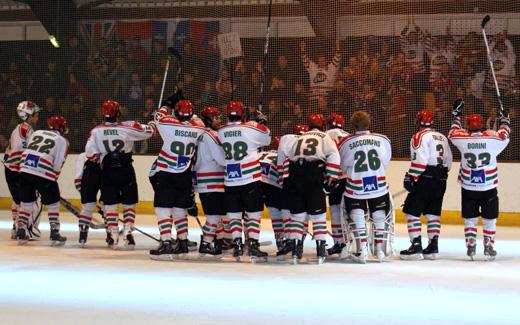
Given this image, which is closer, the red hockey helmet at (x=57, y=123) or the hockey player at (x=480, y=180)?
the hockey player at (x=480, y=180)

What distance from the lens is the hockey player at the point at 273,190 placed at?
866 cm

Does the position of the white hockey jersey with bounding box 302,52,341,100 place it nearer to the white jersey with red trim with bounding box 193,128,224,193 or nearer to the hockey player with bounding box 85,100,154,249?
the hockey player with bounding box 85,100,154,249

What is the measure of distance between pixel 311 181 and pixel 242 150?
624 millimetres

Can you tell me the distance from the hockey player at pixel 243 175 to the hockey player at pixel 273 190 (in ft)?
1.19

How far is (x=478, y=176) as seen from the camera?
8602mm

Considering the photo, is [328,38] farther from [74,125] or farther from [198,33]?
[74,125]

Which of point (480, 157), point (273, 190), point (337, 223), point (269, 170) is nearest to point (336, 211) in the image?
point (337, 223)

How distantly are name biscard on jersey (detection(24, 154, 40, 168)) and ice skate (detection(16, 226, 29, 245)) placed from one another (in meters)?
0.60

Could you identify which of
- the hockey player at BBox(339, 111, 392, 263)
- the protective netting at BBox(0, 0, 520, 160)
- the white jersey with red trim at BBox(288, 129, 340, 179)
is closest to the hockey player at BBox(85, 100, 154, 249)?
the white jersey with red trim at BBox(288, 129, 340, 179)

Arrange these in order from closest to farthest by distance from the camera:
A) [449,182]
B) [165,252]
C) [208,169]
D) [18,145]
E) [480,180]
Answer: [165,252] < [208,169] < [480,180] < [18,145] < [449,182]

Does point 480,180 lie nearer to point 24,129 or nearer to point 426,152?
point 426,152

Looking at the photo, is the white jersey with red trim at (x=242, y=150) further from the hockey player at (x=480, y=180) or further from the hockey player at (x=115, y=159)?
the hockey player at (x=480, y=180)

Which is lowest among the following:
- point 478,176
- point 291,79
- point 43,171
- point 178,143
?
point 478,176

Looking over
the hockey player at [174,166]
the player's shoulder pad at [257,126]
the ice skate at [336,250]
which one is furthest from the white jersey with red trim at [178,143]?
the ice skate at [336,250]
